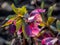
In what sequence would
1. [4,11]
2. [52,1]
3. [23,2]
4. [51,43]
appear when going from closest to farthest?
1. [51,43]
2. [52,1]
3. [23,2]
4. [4,11]

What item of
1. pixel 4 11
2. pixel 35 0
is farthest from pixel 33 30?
pixel 4 11

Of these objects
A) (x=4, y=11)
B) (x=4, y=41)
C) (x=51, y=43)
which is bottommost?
(x=51, y=43)

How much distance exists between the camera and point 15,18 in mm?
779

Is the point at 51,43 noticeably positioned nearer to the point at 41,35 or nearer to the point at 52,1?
the point at 41,35

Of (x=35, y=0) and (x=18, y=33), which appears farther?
(x=35, y=0)

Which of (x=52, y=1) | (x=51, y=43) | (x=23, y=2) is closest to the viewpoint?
(x=51, y=43)

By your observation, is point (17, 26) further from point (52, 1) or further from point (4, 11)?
point (4, 11)

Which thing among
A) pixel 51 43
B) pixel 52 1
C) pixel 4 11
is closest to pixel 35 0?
pixel 52 1

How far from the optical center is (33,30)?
76cm

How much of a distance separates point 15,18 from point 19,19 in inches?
0.6

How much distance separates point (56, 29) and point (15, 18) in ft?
0.54

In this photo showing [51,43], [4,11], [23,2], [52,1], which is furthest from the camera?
[4,11]

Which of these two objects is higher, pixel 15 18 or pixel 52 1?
pixel 52 1

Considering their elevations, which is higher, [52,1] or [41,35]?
[52,1]
